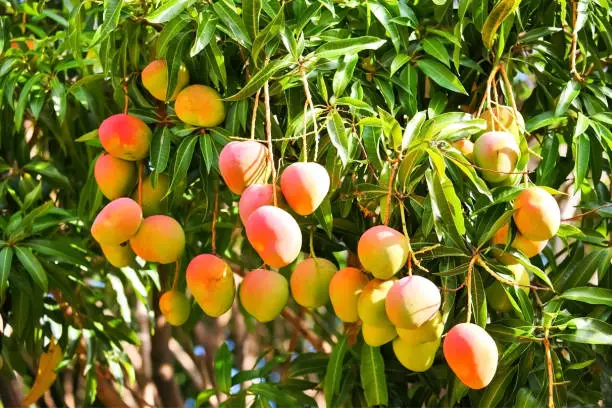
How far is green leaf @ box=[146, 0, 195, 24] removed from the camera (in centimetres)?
121

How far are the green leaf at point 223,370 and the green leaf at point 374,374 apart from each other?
316 millimetres

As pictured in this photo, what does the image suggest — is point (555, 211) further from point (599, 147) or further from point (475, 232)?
point (599, 147)

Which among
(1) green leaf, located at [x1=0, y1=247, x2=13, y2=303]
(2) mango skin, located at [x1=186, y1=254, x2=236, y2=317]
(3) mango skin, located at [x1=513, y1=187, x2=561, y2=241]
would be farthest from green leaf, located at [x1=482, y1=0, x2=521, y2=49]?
(1) green leaf, located at [x1=0, y1=247, x2=13, y2=303]

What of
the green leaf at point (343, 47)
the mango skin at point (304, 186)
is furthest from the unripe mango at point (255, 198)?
the green leaf at point (343, 47)

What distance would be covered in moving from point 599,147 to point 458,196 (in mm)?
289

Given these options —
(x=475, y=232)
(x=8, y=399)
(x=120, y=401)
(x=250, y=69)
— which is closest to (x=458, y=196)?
(x=475, y=232)

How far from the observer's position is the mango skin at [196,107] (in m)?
1.29

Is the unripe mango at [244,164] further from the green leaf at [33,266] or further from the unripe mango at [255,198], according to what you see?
the green leaf at [33,266]

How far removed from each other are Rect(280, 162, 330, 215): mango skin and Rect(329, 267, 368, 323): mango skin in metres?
0.11

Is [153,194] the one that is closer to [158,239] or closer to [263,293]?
[158,239]

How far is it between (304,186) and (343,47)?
0.87ft

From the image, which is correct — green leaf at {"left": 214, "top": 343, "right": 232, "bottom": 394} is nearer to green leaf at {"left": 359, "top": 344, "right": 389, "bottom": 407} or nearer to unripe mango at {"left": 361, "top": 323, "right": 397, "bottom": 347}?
green leaf at {"left": 359, "top": 344, "right": 389, "bottom": 407}

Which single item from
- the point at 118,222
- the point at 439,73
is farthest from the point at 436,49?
the point at 118,222

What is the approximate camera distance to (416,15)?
148 cm
